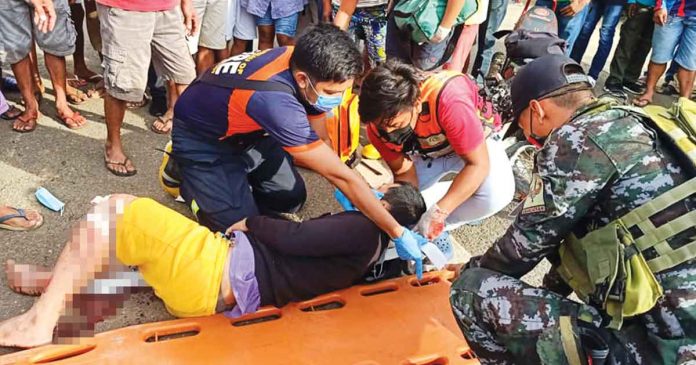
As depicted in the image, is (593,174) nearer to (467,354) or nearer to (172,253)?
(467,354)

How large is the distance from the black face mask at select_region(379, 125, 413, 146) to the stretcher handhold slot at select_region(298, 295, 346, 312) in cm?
74

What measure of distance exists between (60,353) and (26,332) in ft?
0.53

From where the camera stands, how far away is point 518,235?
2031 mm

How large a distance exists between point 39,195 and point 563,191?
8.31 feet

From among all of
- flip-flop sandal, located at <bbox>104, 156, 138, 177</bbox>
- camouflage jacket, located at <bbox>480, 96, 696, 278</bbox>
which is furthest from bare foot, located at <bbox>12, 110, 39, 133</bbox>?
camouflage jacket, located at <bbox>480, 96, 696, 278</bbox>

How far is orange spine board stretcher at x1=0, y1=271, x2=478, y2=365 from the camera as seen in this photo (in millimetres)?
2256

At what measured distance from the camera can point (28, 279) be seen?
2.53 meters

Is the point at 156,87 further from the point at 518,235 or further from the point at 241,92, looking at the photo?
the point at 518,235

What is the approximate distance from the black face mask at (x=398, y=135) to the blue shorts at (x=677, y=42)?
293cm

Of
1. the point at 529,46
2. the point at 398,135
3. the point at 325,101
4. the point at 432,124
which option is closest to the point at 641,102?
the point at 529,46

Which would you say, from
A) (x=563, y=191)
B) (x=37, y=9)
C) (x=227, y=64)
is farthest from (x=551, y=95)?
(x=37, y=9)

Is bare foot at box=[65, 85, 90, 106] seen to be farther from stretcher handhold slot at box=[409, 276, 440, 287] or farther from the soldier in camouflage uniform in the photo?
the soldier in camouflage uniform

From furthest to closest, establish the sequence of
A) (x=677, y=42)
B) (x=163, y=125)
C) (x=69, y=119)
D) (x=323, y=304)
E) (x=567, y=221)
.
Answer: (x=677, y=42), (x=163, y=125), (x=69, y=119), (x=323, y=304), (x=567, y=221)

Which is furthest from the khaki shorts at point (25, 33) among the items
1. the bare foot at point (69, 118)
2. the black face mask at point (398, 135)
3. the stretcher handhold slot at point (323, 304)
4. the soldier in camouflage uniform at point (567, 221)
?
the soldier in camouflage uniform at point (567, 221)
